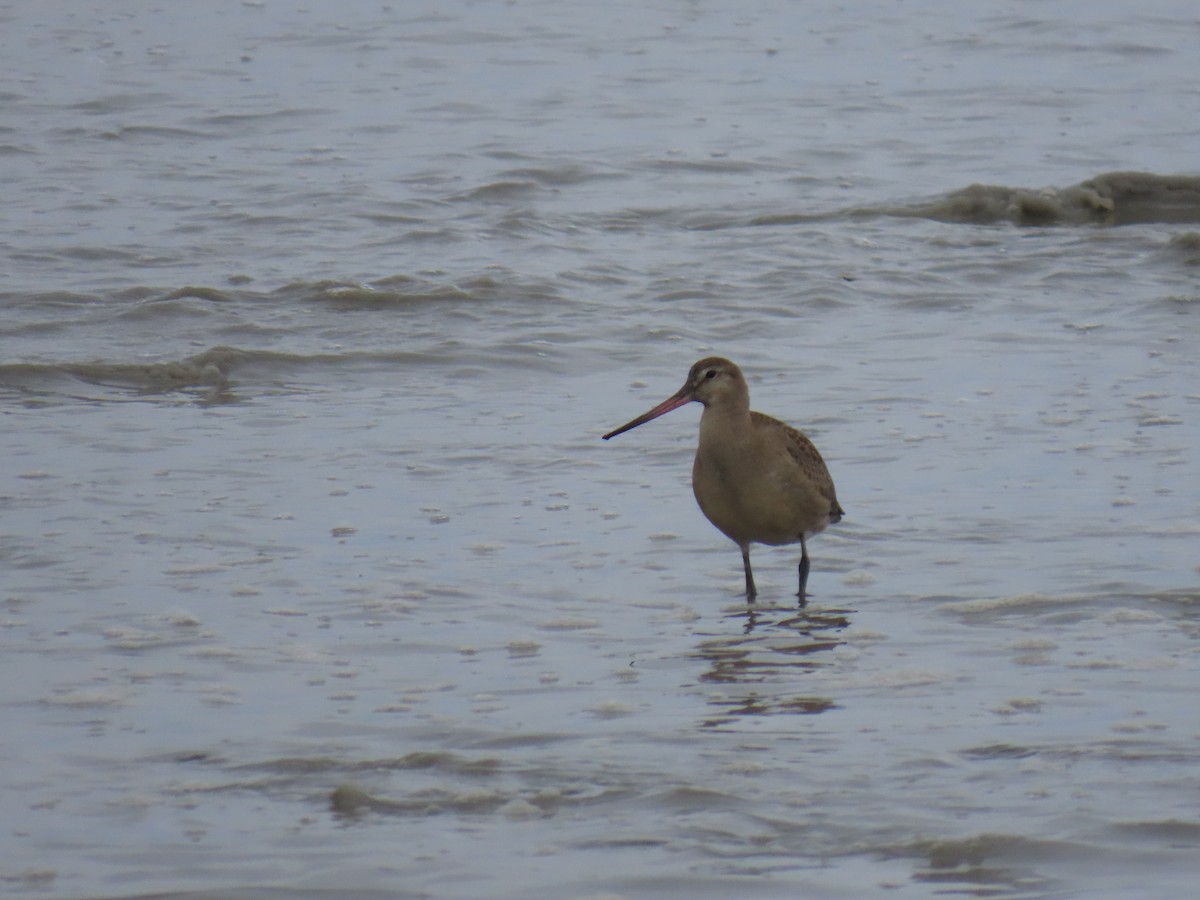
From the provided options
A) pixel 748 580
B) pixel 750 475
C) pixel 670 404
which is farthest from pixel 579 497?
pixel 748 580

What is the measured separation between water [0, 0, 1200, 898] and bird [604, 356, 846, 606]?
211 mm

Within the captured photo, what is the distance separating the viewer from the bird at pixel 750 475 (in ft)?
22.6

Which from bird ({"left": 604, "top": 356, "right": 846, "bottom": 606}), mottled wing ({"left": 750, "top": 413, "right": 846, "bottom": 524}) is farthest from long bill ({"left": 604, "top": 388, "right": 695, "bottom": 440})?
mottled wing ({"left": 750, "top": 413, "right": 846, "bottom": 524})

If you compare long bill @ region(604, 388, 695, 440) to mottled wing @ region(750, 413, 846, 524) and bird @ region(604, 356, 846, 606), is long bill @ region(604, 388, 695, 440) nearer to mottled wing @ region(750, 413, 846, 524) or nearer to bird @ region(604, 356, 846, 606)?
bird @ region(604, 356, 846, 606)

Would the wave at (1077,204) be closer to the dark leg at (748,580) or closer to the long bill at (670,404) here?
the long bill at (670,404)

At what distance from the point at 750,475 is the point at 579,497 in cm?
103

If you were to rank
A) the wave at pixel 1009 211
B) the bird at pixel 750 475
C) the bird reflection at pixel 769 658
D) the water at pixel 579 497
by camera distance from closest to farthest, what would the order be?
the water at pixel 579 497
the bird reflection at pixel 769 658
the bird at pixel 750 475
the wave at pixel 1009 211

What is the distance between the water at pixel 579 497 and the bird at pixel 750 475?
0.69 ft

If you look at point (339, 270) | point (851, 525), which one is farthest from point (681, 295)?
point (851, 525)

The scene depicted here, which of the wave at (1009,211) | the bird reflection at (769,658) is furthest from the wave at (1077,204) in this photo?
the bird reflection at (769,658)

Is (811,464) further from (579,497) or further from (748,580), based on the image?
(579,497)

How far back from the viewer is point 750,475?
697 centimetres

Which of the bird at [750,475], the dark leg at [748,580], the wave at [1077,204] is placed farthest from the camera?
the wave at [1077,204]

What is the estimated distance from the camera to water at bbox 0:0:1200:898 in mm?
4629
